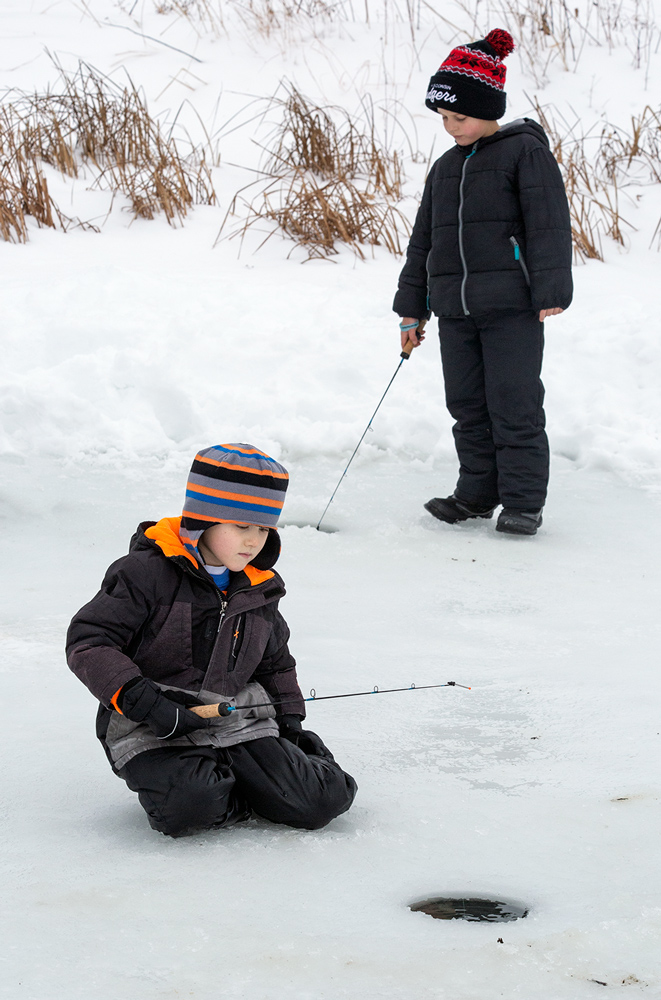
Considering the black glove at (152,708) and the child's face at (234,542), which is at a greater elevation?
the child's face at (234,542)

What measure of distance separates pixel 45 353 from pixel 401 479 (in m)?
1.79

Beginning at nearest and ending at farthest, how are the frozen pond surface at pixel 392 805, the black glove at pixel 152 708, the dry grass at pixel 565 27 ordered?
the frozen pond surface at pixel 392 805
the black glove at pixel 152 708
the dry grass at pixel 565 27

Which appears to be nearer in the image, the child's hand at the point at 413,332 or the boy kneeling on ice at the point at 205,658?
the boy kneeling on ice at the point at 205,658

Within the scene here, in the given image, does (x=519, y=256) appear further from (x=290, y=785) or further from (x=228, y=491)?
(x=290, y=785)

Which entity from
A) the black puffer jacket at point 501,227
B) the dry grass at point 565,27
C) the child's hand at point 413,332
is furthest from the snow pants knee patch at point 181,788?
the dry grass at point 565,27

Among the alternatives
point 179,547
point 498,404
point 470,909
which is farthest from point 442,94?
point 470,909

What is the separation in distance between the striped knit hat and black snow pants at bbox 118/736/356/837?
41 centimetres

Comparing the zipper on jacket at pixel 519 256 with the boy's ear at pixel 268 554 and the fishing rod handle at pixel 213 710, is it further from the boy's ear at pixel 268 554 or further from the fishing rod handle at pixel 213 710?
the fishing rod handle at pixel 213 710

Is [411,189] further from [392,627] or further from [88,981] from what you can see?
[88,981]

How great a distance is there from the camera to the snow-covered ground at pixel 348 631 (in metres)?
1.57

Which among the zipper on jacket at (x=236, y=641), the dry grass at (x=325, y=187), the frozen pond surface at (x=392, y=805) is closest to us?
the frozen pond surface at (x=392, y=805)

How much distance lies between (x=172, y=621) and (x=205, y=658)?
11cm

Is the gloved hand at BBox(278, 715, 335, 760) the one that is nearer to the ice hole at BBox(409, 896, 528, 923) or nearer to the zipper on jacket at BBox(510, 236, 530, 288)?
the ice hole at BBox(409, 896, 528, 923)

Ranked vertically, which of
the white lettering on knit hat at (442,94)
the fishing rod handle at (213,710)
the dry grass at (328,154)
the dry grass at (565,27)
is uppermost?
the dry grass at (565,27)
